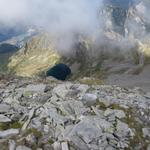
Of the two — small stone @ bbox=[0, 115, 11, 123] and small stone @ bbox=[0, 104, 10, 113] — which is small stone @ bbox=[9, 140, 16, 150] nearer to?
small stone @ bbox=[0, 115, 11, 123]

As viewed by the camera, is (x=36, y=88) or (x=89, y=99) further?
(x=36, y=88)

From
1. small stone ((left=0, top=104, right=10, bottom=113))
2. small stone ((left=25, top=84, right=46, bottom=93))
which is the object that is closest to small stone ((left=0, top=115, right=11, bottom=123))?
small stone ((left=0, top=104, right=10, bottom=113))

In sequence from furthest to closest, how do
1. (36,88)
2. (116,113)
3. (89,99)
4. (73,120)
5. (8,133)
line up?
(36,88)
(89,99)
(116,113)
(73,120)
(8,133)

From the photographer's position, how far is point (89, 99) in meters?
33.9

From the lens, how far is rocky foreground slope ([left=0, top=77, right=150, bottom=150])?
27.9 m

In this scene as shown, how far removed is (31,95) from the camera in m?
35.9

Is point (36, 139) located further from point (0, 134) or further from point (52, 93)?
point (52, 93)

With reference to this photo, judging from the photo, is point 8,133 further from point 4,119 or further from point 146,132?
point 146,132

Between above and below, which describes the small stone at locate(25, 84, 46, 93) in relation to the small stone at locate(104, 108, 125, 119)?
above

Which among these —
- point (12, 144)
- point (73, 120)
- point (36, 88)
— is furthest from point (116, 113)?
point (36, 88)

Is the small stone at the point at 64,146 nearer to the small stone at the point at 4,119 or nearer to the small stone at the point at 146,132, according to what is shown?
the small stone at the point at 4,119

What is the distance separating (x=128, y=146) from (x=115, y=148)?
134 centimetres

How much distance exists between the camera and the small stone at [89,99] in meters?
33.5

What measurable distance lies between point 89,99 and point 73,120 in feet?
13.6
